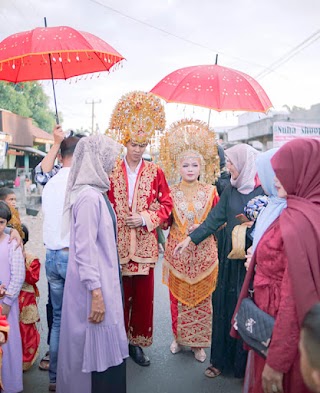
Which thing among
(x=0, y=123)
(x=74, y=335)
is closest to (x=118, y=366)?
(x=74, y=335)

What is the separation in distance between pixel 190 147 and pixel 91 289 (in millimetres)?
1856

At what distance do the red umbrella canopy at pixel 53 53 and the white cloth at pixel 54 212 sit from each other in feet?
3.52

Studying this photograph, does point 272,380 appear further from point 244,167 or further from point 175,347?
point 175,347

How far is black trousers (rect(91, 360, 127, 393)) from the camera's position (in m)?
2.47

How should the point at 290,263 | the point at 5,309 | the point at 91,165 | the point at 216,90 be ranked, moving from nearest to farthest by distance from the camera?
the point at 290,263 < the point at 91,165 < the point at 5,309 < the point at 216,90

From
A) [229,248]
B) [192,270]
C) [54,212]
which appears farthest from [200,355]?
[54,212]

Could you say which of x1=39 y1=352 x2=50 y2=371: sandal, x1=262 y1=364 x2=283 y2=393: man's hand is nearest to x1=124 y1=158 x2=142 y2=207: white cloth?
x1=39 y1=352 x2=50 y2=371: sandal

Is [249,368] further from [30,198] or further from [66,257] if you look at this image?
[30,198]

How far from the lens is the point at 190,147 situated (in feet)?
12.2

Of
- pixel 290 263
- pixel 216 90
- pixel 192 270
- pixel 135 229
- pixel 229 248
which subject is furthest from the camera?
pixel 216 90

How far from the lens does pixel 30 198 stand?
55.3ft

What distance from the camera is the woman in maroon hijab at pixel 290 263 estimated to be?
1733mm

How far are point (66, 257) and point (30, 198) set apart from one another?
48.5ft

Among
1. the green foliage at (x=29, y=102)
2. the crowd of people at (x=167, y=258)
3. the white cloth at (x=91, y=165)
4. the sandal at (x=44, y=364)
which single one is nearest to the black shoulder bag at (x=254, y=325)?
the crowd of people at (x=167, y=258)
